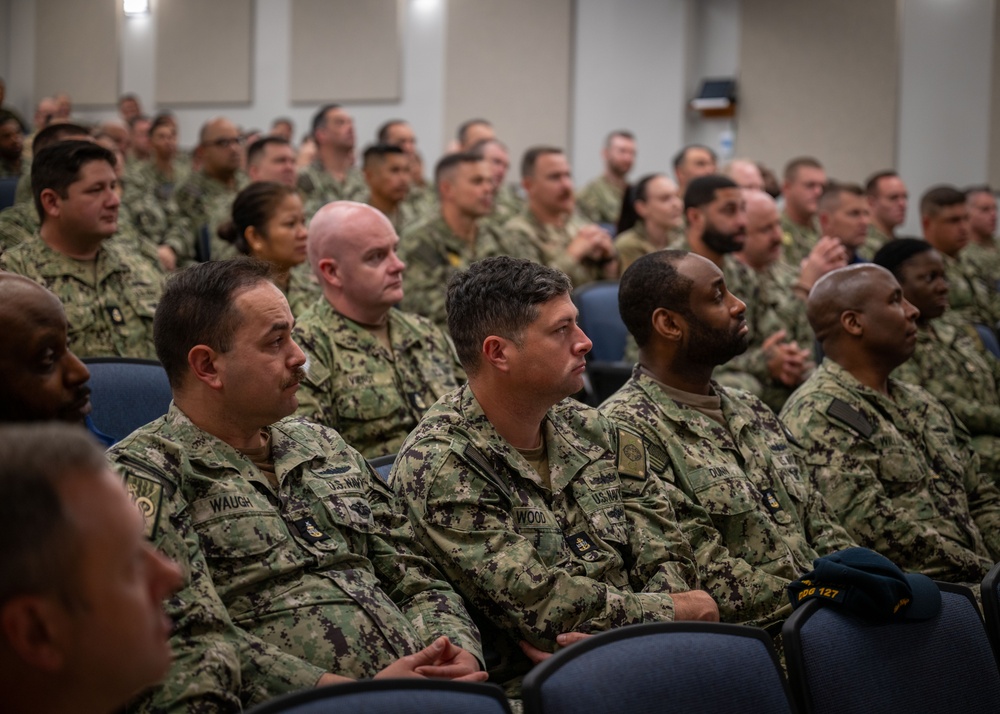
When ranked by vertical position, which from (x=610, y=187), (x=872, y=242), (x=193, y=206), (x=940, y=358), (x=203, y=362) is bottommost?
(x=940, y=358)

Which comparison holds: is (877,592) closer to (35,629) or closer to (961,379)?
(35,629)

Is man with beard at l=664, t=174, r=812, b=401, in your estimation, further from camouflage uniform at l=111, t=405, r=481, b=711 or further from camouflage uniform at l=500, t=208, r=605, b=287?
camouflage uniform at l=111, t=405, r=481, b=711

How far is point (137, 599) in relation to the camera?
976 millimetres

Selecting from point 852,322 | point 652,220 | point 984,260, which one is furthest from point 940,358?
point 984,260

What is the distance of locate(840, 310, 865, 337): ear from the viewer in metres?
3.11

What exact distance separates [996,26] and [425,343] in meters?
7.82

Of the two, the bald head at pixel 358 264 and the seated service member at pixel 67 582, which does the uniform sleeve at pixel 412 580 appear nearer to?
the seated service member at pixel 67 582

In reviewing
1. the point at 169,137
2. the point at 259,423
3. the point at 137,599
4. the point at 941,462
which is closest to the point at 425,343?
the point at 259,423

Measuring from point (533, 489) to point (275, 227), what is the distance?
6.51 feet

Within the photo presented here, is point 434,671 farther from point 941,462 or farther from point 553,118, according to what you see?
point 553,118

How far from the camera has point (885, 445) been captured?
2900 mm

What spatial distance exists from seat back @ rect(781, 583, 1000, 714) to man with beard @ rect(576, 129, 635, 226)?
22.0 feet

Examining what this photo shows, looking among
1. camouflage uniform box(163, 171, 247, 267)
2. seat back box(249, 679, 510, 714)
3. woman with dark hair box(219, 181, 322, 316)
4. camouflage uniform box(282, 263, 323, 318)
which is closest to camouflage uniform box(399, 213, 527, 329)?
camouflage uniform box(282, 263, 323, 318)

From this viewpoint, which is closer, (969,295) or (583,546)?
(583,546)
